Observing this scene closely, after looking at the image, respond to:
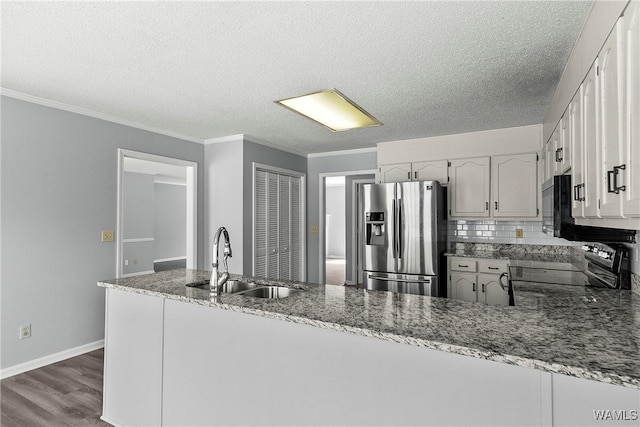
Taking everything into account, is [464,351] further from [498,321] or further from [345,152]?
[345,152]

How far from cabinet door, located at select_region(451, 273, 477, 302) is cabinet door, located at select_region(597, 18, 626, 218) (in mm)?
2690

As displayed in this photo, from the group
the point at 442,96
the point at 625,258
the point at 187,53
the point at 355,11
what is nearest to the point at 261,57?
the point at 187,53

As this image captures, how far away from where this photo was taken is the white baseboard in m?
2.91

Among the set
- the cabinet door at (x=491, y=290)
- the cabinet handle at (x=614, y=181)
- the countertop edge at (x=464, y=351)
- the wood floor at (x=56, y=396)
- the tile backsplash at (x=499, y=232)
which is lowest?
the wood floor at (x=56, y=396)

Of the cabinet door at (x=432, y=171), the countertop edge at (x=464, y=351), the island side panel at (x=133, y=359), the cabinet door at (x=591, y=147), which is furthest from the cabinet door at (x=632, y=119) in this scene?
the cabinet door at (x=432, y=171)

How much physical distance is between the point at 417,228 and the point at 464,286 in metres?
0.85

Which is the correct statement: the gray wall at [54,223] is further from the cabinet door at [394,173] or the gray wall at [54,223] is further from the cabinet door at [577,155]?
the cabinet door at [577,155]

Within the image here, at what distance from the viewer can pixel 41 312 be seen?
311 centimetres

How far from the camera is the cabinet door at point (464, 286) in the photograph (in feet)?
13.0

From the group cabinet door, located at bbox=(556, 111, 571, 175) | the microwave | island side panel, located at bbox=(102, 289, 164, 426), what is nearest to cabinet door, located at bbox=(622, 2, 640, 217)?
the microwave

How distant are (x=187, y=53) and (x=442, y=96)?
2.02 m

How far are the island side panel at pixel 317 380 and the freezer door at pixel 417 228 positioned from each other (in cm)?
266

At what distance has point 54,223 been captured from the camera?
318 centimetres

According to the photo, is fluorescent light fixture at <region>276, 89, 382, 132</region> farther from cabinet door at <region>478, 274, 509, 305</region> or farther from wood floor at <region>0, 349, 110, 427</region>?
wood floor at <region>0, 349, 110, 427</region>
